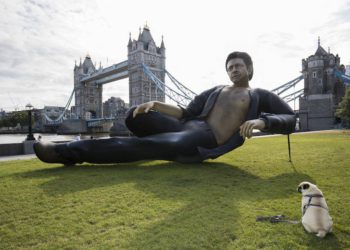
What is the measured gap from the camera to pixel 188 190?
14.5ft

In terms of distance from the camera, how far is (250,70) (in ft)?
21.2

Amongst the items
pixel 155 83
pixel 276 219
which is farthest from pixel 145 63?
pixel 276 219

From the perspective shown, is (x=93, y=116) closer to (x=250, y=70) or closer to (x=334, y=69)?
(x=334, y=69)

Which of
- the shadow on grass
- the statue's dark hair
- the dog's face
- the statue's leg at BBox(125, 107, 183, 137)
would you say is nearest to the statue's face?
the statue's dark hair

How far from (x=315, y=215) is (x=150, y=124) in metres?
4.02

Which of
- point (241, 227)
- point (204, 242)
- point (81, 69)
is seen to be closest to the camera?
point (204, 242)

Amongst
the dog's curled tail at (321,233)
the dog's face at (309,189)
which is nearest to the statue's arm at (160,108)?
the dog's face at (309,189)

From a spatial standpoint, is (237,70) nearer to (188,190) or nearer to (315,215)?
(188,190)

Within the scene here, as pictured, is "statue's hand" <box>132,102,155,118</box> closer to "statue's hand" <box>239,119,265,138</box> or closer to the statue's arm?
the statue's arm

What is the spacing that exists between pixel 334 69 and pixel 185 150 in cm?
4719

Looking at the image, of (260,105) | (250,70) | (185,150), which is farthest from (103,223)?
(250,70)

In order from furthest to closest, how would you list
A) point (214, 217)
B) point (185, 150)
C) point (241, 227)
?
1. point (185, 150)
2. point (214, 217)
3. point (241, 227)

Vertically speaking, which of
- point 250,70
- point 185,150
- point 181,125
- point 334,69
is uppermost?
point 334,69

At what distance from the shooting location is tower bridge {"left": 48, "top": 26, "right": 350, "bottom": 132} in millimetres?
42656
